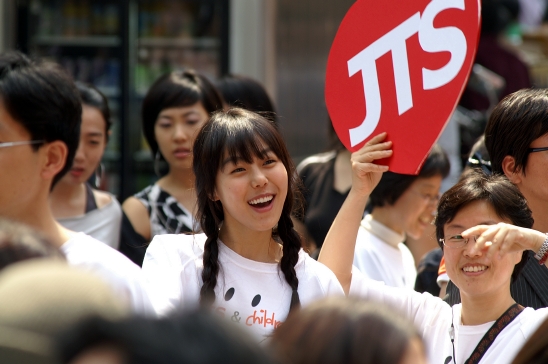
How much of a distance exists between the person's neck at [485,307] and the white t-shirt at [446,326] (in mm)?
29

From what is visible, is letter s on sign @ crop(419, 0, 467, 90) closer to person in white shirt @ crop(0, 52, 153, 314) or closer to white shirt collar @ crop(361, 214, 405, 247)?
person in white shirt @ crop(0, 52, 153, 314)

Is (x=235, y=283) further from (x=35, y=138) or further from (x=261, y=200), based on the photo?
(x=35, y=138)

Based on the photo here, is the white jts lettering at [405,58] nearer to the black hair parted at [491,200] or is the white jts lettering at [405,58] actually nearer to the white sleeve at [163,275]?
the black hair parted at [491,200]

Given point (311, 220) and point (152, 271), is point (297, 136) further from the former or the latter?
point (152, 271)

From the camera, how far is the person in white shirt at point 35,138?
85.5 inches

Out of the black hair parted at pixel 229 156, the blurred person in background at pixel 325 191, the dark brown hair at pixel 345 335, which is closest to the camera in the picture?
the dark brown hair at pixel 345 335

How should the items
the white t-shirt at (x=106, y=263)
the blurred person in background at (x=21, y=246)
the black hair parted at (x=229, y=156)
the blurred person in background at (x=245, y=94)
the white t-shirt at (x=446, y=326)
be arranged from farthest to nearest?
the blurred person in background at (x=245, y=94) → the black hair parted at (x=229, y=156) → the white t-shirt at (x=446, y=326) → the white t-shirt at (x=106, y=263) → the blurred person in background at (x=21, y=246)

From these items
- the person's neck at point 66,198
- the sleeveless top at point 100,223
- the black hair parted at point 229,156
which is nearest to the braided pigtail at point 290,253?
the black hair parted at point 229,156

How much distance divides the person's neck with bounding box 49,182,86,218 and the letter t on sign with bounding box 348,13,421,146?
1.56m

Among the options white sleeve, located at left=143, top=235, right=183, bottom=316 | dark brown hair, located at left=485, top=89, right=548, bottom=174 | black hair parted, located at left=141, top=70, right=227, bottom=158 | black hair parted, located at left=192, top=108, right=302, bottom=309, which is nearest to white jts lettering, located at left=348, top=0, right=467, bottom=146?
black hair parted, located at left=192, top=108, right=302, bottom=309

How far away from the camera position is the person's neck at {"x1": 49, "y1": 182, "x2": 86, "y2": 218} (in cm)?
340

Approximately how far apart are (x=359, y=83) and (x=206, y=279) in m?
0.78

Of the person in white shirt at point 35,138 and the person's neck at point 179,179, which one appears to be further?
the person's neck at point 179,179

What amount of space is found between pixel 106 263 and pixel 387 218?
5.55ft
